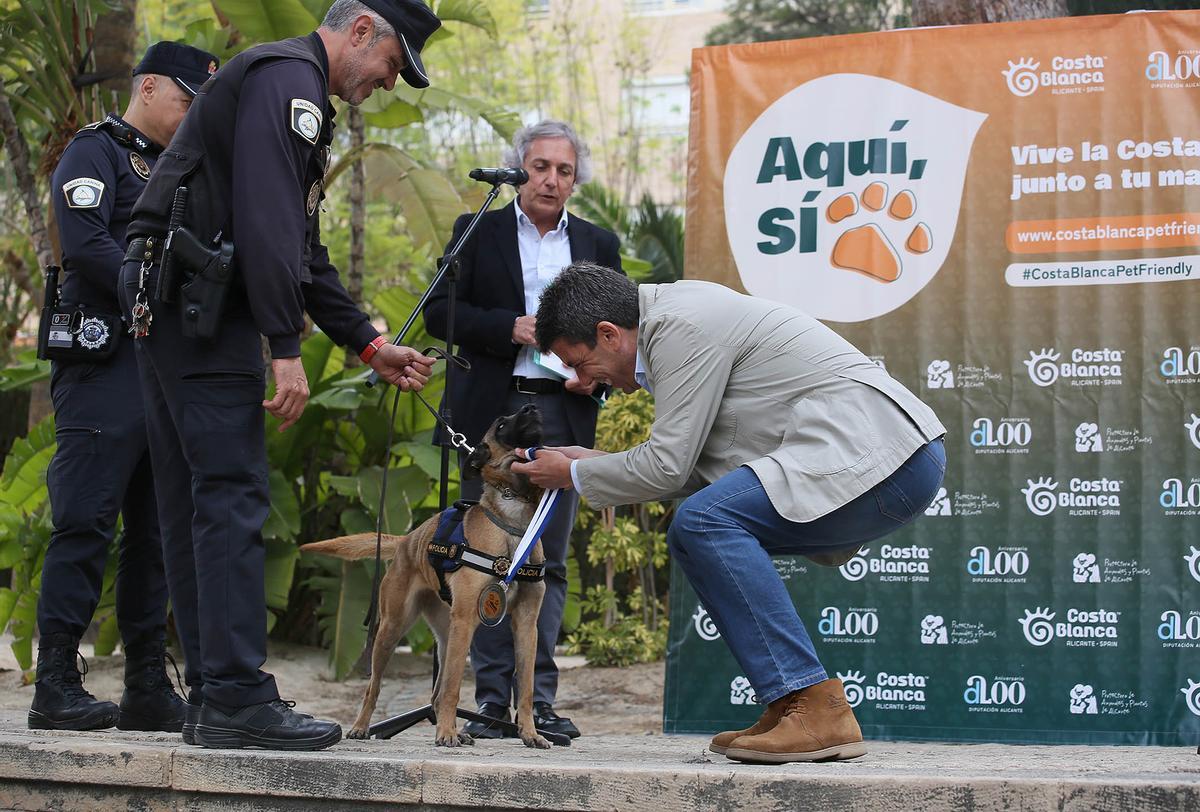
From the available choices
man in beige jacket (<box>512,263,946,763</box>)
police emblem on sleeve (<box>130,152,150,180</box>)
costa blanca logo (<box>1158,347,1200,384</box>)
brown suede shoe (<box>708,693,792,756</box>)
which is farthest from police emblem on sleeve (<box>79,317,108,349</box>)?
costa blanca logo (<box>1158,347,1200,384</box>)

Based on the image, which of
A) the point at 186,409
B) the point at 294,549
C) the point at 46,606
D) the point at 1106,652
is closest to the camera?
the point at 186,409

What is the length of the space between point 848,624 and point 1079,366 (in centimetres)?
157

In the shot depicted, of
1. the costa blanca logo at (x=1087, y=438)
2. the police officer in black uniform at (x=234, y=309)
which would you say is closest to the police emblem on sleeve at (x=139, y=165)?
the police officer in black uniform at (x=234, y=309)

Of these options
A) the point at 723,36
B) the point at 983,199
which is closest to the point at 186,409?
the point at 983,199

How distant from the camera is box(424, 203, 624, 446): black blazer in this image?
5.03 metres

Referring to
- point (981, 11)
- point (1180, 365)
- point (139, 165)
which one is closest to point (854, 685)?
point (1180, 365)

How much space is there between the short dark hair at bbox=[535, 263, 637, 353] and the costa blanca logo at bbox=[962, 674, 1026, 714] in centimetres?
275

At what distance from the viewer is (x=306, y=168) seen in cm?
374

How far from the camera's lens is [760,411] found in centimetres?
377

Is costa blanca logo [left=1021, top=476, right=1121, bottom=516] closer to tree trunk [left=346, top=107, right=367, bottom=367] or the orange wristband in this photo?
the orange wristband

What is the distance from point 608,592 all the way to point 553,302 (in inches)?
192

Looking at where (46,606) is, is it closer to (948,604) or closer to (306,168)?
(306,168)

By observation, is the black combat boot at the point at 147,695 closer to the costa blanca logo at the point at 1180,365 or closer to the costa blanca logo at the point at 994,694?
the costa blanca logo at the point at 994,694

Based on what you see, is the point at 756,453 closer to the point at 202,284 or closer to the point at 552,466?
the point at 552,466
